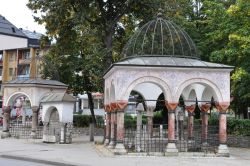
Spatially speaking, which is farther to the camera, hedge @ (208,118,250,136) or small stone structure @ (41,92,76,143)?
small stone structure @ (41,92,76,143)

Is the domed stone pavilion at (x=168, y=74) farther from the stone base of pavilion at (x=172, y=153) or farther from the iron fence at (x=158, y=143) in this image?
the iron fence at (x=158, y=143)

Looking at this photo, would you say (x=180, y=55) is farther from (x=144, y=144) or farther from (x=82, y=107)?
(x=82, y=107)

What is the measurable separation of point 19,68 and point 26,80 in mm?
46420

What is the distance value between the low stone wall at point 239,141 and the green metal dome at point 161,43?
294 inches

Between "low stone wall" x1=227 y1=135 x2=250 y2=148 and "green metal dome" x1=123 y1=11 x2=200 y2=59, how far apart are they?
7.46 m

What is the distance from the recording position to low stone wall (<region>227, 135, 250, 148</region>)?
88.5 feet

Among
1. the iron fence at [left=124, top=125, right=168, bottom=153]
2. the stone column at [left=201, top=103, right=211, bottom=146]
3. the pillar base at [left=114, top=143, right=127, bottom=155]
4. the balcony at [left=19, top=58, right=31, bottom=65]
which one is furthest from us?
the balcony at [left=19, top=58, right=31, bottom=65]

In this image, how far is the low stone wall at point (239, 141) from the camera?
2698cm

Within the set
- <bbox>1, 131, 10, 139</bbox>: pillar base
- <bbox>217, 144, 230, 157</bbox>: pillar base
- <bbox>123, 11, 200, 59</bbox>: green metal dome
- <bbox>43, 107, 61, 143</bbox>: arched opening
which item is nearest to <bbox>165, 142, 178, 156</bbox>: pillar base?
<bbox>217, 144, 230, 157</bbox>: pillar base

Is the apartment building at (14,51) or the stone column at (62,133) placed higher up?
the apartment building at (14,51)

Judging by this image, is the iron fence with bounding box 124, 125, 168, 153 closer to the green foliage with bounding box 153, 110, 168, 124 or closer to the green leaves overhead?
the green leaves overhead

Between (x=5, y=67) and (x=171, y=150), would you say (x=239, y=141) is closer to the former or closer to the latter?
(x=171, y=150)

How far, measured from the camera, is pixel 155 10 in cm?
2969

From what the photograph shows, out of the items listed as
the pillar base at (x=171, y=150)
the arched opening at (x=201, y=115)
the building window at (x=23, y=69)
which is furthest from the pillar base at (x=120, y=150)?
the building window at (x=23, y=69)
